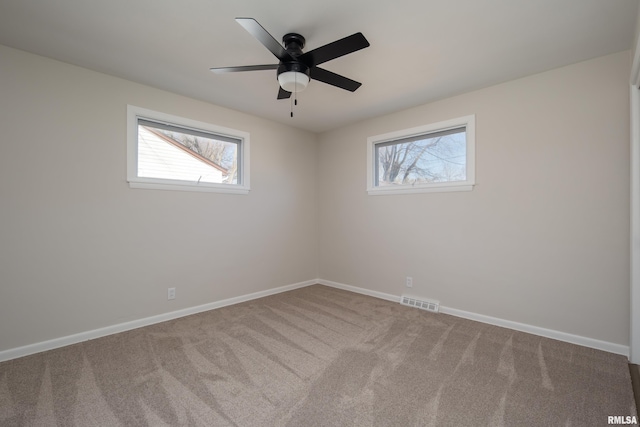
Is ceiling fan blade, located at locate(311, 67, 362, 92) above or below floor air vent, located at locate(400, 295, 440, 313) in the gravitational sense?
above

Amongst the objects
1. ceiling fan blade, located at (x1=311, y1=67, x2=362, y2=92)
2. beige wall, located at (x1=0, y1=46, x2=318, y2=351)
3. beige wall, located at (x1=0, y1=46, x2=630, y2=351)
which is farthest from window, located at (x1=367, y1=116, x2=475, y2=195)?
beige wall, located at (x1=0, y1=46, x2=318, y2=351)

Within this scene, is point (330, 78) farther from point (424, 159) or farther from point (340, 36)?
point (424, 159)

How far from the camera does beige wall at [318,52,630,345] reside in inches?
94.7

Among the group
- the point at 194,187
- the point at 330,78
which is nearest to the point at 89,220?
the point at 194,187

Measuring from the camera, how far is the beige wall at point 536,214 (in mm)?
2404

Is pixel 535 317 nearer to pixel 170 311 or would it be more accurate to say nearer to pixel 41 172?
pixel 170 311

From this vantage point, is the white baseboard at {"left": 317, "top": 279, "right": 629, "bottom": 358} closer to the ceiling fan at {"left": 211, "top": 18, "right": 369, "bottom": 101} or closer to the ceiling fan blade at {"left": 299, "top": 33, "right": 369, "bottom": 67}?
the ceiling fan at {"left": 211, "top": 18, "right": 369, "bottom": 101}

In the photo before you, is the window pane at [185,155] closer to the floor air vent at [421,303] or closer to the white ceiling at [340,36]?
the white ceiling at [340,36]

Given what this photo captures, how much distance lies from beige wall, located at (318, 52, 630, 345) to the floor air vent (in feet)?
0.29

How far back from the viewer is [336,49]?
6.09 ft

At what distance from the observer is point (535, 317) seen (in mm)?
2734

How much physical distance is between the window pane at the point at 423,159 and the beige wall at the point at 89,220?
6.55 feet

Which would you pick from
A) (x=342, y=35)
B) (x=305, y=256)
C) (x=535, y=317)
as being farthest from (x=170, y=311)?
(x=535, y=317)

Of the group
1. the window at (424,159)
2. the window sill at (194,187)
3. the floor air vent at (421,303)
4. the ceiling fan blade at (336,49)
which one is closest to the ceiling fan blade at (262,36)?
the ceiling fan blade at (336,49)
